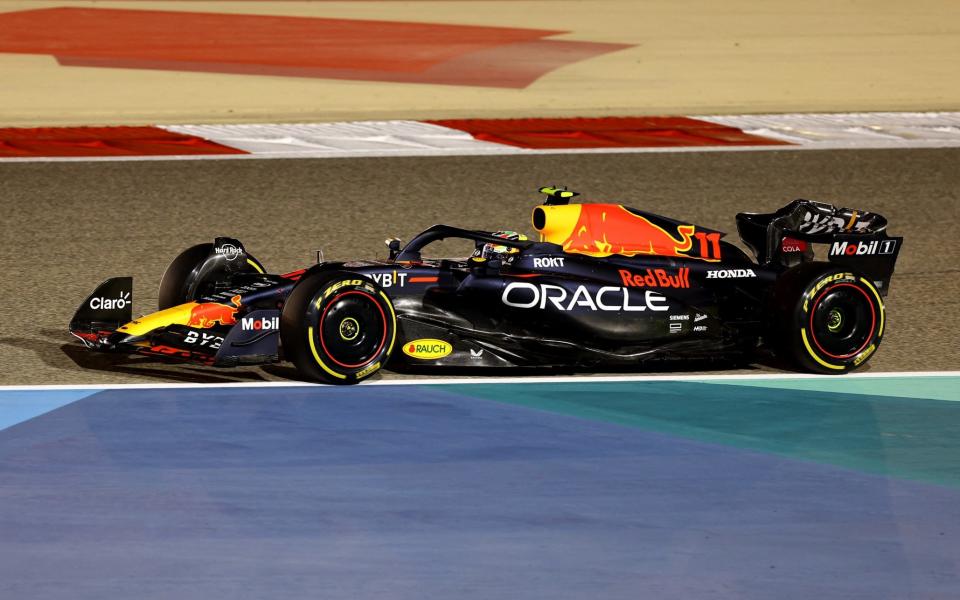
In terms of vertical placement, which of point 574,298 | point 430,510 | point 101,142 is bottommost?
point 430,510

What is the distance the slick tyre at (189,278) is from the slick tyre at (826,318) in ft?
9.04

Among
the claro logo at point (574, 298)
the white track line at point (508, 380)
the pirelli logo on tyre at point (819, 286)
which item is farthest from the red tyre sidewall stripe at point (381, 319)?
the pirelli logo on tyre at point (819, 286)

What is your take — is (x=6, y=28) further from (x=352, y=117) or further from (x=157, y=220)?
(x=157, y=220)

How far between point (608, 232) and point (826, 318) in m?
1.18

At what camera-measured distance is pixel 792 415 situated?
7625 millimetres

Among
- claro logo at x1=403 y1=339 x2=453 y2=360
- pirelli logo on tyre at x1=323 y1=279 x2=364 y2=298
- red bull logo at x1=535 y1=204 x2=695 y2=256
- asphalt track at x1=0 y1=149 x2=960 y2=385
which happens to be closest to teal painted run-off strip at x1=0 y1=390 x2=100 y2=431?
asphalt track at x1=0 y1=149 x2=960 y2=385

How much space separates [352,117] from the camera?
17953 mm

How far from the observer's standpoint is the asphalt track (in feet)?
30.1

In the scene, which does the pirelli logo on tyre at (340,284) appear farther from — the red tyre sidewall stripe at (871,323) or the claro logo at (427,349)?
the red tyre sidewall stripe at (871,323)

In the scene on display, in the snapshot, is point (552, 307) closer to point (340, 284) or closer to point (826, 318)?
point (340, 284)

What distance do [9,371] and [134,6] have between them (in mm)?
19351

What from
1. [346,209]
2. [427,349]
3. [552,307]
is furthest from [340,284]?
[346,209]

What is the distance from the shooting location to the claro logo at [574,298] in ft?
27.0

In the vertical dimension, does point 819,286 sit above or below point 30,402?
above
